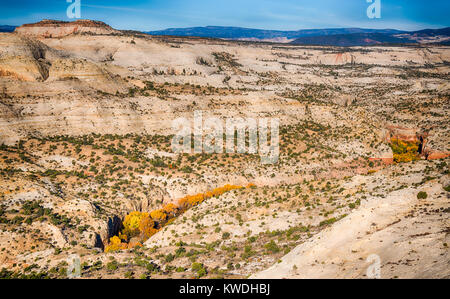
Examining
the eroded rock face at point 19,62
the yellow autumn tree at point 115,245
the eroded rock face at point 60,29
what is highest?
the eroded rock face at point 60,29

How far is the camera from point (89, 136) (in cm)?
4394

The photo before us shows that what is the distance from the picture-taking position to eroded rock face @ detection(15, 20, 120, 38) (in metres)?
110

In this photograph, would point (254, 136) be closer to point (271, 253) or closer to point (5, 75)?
point (271, 253)

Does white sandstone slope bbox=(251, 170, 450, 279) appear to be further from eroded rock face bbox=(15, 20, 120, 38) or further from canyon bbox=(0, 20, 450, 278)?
eroded rock face bbox=(15, 20, 120, 38)

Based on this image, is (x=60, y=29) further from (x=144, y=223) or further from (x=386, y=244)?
(x=386, y=244)

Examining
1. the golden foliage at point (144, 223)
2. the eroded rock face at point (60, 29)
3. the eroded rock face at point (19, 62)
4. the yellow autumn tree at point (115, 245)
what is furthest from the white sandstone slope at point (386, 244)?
the eroded rock face at point (60, 29)

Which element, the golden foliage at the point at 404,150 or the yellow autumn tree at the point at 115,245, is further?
the golden foliage at the point at 404,150

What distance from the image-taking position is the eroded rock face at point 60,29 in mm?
109500

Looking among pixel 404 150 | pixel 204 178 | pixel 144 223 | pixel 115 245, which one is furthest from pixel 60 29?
pixel 404 150

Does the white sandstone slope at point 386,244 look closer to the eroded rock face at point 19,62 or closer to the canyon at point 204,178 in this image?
the canyon at point 204,178

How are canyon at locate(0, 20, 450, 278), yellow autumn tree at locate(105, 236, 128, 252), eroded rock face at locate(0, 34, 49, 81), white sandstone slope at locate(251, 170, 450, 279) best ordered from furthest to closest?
eroded rock face at locate(0, 34, 49, 81) < yellow autumn tree at locate(105, 236, 128, 252) < canyon at locate(0, 20, 450, 278) < white sandstone slope at locate(251, 170, 450, 279)

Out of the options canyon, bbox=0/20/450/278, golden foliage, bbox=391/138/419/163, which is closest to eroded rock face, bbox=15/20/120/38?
canyon, bbox=0/20/450/278
